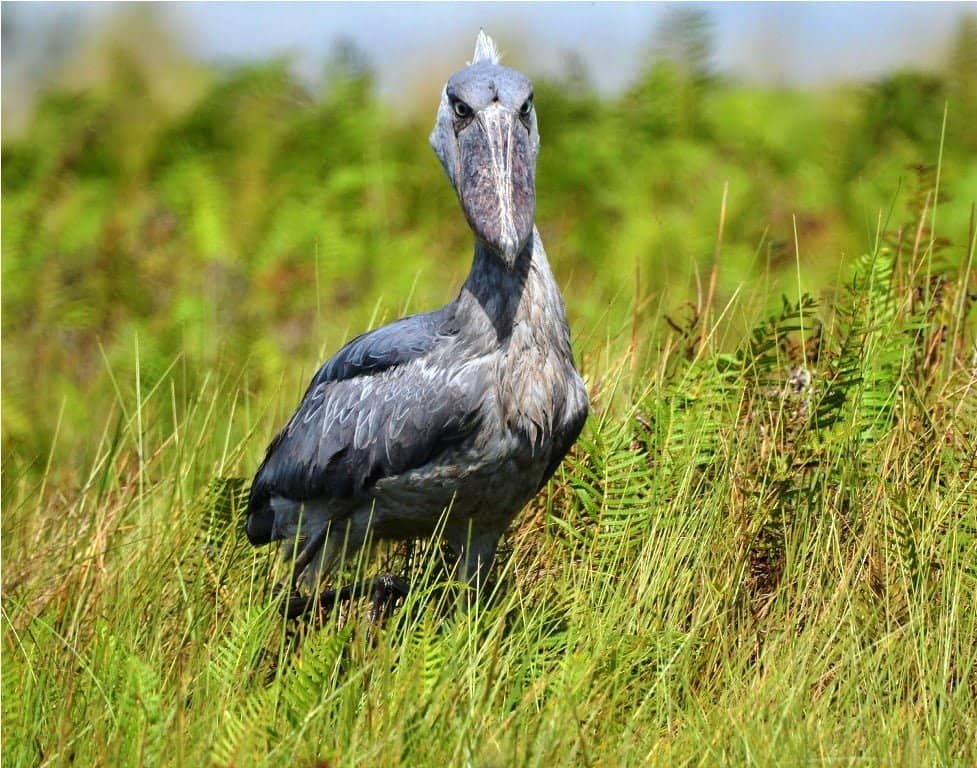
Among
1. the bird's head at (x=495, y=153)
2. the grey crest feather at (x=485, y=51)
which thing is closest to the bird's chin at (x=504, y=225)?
the bird's head at (x=495, y=153)

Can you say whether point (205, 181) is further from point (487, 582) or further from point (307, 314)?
point (487, 582)

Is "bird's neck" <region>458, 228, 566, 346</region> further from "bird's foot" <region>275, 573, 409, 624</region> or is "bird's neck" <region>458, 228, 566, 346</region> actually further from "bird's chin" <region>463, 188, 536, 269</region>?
"bird's foot" <region>275, 573, 409, 624</region>

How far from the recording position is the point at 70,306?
344 inches

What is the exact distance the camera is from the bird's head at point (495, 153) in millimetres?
3799

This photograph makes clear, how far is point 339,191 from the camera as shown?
9539 mm

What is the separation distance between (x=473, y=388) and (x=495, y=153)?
25.3 inches

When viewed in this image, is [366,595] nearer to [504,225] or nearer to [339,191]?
[504,225]

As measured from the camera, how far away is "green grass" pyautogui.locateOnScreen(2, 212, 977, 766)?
10.2 feet

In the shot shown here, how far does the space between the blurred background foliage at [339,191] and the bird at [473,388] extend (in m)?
2.78

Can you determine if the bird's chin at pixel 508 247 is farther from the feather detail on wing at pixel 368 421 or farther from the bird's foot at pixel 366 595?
the bird's foot at pixel 366 595

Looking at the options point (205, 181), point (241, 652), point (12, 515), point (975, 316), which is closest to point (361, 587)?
point (241, 652)

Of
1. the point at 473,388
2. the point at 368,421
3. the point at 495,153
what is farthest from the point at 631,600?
the point at 495,153

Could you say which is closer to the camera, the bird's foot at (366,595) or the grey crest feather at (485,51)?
the bird's foot at (366,595)

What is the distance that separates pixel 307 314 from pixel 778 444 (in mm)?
4751
